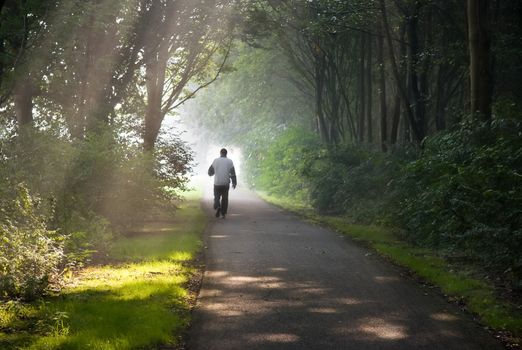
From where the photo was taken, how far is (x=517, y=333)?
6.15 meters

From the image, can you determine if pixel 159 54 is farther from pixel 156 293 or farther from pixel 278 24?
pixel 156 293

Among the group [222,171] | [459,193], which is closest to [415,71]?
[222,171]

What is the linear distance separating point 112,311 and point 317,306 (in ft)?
8.02

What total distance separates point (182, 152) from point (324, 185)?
5.27 metres

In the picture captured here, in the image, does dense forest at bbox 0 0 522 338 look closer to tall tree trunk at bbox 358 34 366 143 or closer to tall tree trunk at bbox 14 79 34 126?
tall tree trunk at bbox 14 79 34 126

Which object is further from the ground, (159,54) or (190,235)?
(159,54)

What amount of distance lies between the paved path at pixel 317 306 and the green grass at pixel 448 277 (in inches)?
12.3

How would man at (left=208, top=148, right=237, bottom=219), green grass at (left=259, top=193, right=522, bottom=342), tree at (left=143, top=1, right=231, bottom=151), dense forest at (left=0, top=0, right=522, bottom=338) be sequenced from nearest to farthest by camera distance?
green grass at (left=259, top=193, right=522, bottom=342) → dense forest at (left=0, top=0, right=522, bottom=338) → man at (left=208, top=148, right=237, bottom=219) → tree at (left=143, top=1, right=231, bottom=151)

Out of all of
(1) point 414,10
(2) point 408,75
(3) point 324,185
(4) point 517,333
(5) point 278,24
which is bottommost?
(4) point 517,333

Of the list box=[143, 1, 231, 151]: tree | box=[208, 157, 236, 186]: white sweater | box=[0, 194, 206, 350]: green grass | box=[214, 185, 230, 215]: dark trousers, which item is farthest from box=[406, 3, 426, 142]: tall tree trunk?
box=[0, 194, 206, 350]: green grass

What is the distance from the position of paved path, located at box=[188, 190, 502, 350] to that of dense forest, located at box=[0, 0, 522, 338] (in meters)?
1.53

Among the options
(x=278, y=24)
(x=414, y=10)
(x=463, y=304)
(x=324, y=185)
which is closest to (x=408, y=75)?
(x=414, y=10)

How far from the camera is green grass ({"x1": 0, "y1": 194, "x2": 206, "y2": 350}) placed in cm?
572

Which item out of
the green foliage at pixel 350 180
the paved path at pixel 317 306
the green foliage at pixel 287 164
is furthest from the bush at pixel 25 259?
the green foliage at pixel 287 164
